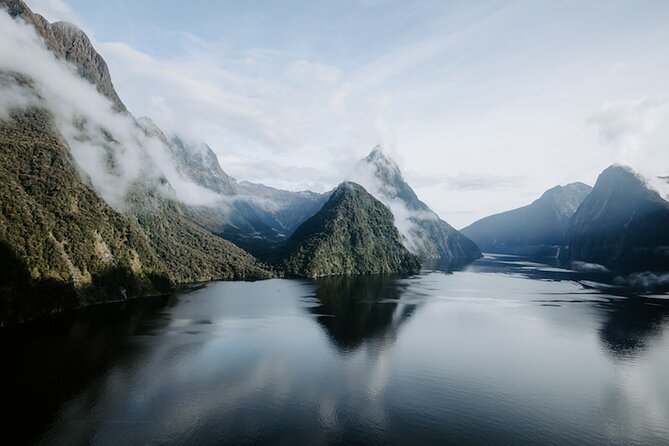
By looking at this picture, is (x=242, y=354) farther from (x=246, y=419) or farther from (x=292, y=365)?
(x=246, y=419)

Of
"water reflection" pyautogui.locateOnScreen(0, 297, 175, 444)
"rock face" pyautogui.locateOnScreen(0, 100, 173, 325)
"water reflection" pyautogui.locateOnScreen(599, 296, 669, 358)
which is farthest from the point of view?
"rock face" pyautogui.locateOnScreen(0, 100, 173, 325)

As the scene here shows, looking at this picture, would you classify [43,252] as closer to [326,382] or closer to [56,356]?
[56,356]

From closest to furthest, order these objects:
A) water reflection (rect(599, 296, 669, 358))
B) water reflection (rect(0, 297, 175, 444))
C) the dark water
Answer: the dark water → water reflection (rect(0, 297, 175, 444)) → water reflection (rect(599, 296, 669, 358))

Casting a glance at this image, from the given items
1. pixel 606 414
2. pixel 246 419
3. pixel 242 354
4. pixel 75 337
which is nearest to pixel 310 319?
pixel 242 354

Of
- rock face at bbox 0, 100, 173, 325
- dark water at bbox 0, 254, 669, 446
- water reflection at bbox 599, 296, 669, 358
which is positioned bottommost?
dark water at bbox 0, 254, 669, 446

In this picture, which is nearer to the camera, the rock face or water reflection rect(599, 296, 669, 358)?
water reflection rect(599, 296, 669, 358)

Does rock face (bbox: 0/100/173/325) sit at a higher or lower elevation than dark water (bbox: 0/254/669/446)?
higher

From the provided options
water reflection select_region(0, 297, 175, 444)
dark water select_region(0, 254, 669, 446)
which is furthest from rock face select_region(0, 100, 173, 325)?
dark water select_region(0, 254, 669, 446)

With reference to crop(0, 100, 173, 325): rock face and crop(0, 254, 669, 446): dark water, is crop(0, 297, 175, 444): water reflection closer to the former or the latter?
crop(0, 254, 669, 446): dark water

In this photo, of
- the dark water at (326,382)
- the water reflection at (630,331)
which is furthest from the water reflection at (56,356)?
the water reflection at (630,331)
